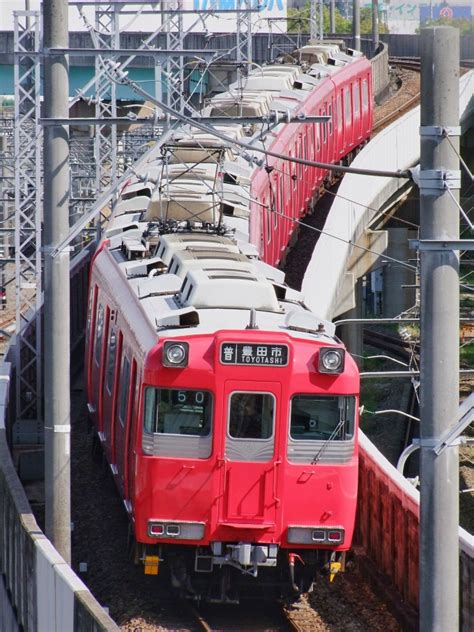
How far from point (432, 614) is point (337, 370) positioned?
5.31 meters

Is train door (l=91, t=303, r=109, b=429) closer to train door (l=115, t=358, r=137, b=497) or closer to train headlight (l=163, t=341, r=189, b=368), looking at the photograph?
train door (l=115, t=358, r=137, b=497)

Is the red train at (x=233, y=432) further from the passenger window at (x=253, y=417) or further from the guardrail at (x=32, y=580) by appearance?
the guardrail at (x=32, y=580)

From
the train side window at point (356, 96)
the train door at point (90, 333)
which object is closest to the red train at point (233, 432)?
the train door at point (90, 333)

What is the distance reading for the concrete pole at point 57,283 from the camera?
12.6 metres

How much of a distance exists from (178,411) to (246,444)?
672mm

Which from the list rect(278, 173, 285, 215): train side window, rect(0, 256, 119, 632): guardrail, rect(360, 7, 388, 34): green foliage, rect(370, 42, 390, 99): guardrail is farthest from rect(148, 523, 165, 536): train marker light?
rect(360, 7, 388, 34): green foliage

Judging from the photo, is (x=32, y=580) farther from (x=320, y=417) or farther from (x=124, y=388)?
(x=320, y=417)

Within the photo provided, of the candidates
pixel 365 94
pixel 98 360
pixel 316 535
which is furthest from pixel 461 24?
pixel 365 94

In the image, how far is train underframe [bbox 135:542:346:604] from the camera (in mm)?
13008

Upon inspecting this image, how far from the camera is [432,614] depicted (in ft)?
25.5

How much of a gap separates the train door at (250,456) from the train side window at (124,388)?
179cm

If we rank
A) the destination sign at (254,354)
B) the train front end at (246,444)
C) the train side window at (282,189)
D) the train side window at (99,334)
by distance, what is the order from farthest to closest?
the train side window at (282,189), the train side window at (99,334), the train front end at (246,444), the destination sign at (254,354)

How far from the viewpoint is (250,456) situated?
42.5ft

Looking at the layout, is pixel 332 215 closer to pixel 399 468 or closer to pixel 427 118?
pixel 399 468
